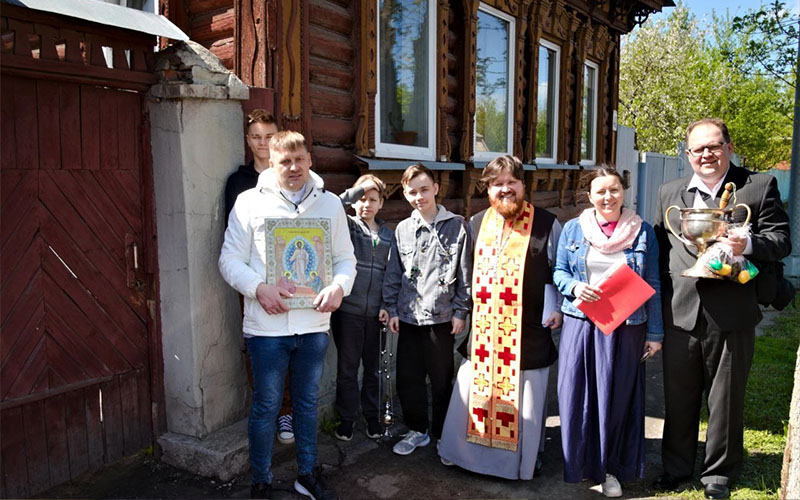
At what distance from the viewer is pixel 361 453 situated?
397 centimetres

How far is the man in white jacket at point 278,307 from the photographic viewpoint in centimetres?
312

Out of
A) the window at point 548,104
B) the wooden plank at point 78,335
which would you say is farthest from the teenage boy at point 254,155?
the window at point 548,104

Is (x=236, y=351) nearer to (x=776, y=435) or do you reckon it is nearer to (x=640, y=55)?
(x=776, y=435)

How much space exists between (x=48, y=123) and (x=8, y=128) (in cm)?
19

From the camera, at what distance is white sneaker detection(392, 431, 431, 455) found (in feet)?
13.0

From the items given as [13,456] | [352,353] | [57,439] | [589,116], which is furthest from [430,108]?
[589,116]

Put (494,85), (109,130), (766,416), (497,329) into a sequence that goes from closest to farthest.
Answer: (109,130), (497,329), (766,416), (494,85)

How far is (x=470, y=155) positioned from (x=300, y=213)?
3174 mm

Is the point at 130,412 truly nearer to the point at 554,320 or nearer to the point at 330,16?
the point at 554,320

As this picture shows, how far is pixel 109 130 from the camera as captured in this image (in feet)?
11.2

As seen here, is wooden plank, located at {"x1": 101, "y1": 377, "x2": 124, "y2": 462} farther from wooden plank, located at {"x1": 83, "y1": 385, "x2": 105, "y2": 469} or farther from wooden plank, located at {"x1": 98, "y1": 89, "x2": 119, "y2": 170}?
wooden plank, located at {"x1": 98, "y1": 89, "x2": 119, "y2": 170}

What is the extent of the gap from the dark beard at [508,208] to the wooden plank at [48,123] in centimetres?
228

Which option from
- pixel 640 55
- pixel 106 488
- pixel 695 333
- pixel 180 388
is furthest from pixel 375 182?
pixel 640 55

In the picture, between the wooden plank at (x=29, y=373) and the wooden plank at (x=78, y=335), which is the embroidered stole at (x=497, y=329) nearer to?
the wooden plank at (x=78, y=335)
